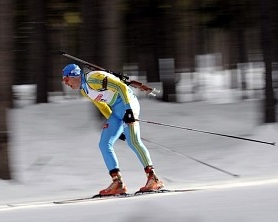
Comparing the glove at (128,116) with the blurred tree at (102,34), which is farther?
the blurred tree at (102,34)

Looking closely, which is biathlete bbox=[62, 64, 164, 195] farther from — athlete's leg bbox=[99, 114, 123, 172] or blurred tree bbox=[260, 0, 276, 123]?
blurred tree bbox=[260, 0, 276, 123]

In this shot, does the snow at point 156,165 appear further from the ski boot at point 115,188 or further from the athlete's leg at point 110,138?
the athlete's leg at point 110,138

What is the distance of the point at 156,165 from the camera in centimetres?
1086

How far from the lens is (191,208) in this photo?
245 inches

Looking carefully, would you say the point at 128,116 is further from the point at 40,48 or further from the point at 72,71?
the point at 40,48

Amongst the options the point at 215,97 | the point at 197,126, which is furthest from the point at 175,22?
the point at 197,126

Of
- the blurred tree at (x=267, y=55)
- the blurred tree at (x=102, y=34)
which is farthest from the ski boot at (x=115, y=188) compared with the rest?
the blurred tree at (x=267, y=55)

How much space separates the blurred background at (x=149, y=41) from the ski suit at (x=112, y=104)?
4.00m

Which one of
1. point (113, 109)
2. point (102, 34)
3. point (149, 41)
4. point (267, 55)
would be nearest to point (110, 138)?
point (113, 109)

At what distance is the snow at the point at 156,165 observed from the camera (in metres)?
6.17

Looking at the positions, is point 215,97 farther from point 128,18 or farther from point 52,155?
point 52,155

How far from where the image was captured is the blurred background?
41.0ft

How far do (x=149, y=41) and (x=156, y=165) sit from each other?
24.7 ft

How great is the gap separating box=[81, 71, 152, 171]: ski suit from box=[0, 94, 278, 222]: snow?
860mm
